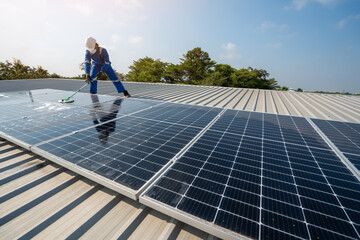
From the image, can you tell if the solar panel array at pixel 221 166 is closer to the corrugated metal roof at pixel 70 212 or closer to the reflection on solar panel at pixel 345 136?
the reflection on solar panel at pixel 345 136

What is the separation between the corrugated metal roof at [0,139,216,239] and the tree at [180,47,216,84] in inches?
1675

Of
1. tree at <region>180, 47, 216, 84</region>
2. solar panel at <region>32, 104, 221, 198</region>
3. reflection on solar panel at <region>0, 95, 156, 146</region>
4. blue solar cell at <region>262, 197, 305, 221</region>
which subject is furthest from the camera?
tree at <region>180, 47, 216, 84</region>

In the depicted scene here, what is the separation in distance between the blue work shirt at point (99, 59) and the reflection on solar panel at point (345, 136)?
1102 centimetres

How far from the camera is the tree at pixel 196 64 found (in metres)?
43.6

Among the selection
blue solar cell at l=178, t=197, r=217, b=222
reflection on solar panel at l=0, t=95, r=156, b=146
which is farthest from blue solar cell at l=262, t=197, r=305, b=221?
reflection on solar panel at l=0, t=95, r=156, b=146

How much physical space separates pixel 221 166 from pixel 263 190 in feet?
2.57

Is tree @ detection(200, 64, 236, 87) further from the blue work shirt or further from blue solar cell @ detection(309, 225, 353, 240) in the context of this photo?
blue solar cell @ detection(309, 225, 353, 240)

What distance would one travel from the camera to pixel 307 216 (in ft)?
6.38

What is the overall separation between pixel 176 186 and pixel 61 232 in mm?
1660

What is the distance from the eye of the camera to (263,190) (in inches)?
91.7

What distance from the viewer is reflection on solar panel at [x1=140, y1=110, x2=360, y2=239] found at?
181 centimetres

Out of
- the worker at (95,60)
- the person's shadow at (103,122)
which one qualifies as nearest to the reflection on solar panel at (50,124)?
the person's shadow at (103,122)

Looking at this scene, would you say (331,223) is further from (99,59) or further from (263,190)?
(99,59)

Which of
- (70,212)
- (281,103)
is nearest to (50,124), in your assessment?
(70,212)
